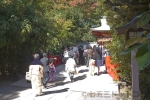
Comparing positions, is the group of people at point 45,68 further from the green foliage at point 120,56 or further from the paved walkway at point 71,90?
the green foliage at point 120,56

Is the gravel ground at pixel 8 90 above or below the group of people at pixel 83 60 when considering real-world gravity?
below

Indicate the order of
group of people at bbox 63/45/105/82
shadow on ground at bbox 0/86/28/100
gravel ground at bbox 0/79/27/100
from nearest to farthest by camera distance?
shadow on ground at bbox 0/86/28/100 < gravel ground at bbox 0/79/27/100 < group of people at bbox 63/45/105/82

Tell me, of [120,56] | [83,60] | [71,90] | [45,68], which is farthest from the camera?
[83,60]

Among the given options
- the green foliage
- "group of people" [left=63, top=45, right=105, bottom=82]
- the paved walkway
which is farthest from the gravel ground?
the green foliage

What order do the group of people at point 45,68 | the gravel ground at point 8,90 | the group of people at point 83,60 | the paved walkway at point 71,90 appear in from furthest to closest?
the group of people at point 83,60
the gravel ground at point 8,90
the group of people at point 45,68
the paved walkway at point 71,90

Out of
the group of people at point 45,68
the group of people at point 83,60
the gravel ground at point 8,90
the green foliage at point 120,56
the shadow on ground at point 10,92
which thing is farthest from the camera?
the group of people at point 83,60

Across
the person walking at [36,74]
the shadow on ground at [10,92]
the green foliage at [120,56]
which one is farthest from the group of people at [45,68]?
the green foliage at [120,56]

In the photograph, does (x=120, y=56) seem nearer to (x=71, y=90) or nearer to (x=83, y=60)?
(x=71, y=90)

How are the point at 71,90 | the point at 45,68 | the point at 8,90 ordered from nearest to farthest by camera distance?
the point at 71,90
the point at 8,90
the point at 45,68

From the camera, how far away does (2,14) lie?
11.5 m

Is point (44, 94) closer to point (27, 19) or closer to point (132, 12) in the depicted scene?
point (27, 19)

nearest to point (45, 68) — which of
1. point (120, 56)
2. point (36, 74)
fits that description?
point (36, 74)

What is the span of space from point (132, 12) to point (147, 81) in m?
1.85

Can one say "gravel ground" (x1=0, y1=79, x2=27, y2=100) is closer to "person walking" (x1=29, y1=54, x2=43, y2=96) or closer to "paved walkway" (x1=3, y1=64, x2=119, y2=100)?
"paved walkway" (x1=3, y1=64, x2=119, y2=100)
